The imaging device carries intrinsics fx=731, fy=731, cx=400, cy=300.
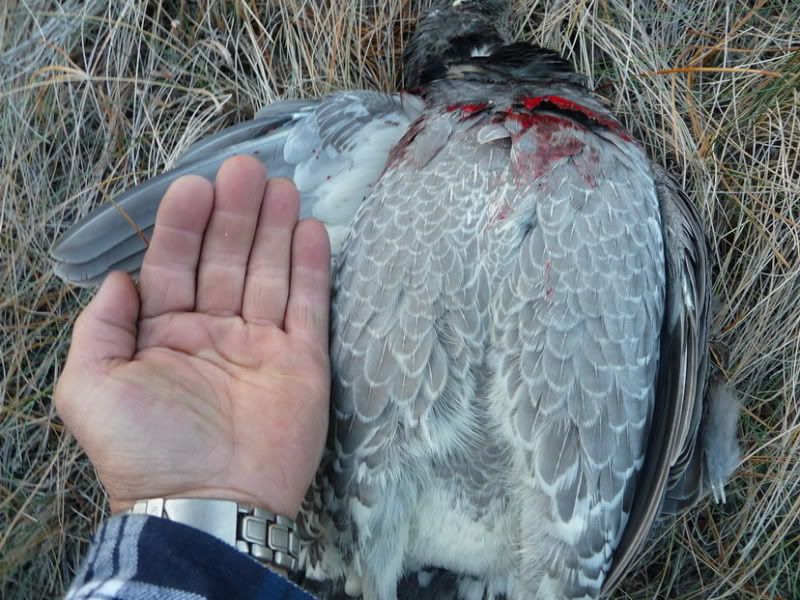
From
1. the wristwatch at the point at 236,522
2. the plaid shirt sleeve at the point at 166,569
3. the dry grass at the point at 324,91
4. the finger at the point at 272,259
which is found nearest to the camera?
the plaid shirt sleeve at the point at 166,569

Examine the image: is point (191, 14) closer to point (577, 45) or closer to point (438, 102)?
point (438, 102)

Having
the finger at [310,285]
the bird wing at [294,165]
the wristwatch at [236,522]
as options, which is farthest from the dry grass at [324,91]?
the wristwatch at [236,522]

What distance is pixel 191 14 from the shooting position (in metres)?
2.49

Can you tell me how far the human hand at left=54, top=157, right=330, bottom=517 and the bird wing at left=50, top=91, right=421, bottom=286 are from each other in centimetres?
24

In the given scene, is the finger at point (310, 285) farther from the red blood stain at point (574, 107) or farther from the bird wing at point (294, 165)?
the red blood stain at point (574, 107)

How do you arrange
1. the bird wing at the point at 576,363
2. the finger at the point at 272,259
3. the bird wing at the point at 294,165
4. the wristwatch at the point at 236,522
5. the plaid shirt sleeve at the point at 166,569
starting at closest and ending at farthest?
1. the plaid shirt sleeve at the point at 166,569
2. the wristwatch at the point at 236,522
3. the bird wing at the point at 576,363
4. the finger at the point at 272,259
5. the bird wing at the point at 294,165

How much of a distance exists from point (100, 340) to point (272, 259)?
469 mm

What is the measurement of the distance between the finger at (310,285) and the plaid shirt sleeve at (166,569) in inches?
22.0

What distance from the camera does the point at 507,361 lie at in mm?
1782

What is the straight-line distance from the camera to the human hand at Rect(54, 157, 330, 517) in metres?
1.60

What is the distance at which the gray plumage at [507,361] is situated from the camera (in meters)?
1.76

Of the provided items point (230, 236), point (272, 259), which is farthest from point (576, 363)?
point (230, 236)

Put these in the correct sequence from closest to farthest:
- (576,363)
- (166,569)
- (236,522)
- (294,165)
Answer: (166,569), (236,522), (576,363), (294,165)

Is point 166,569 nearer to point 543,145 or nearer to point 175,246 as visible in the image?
point 175,246
